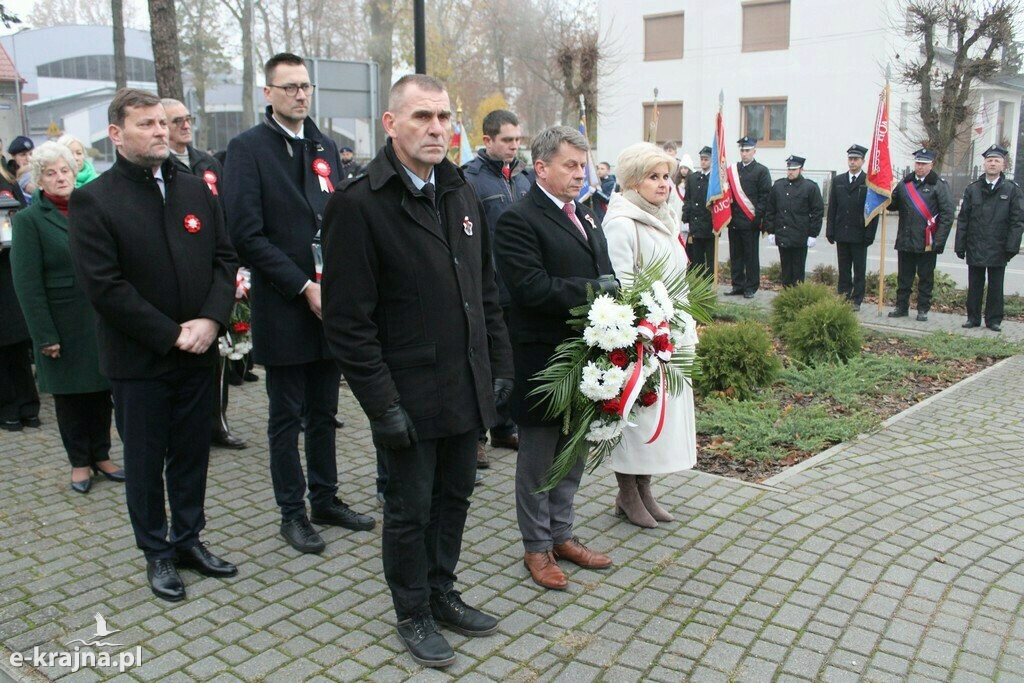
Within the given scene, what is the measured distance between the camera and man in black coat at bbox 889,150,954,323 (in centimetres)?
1167

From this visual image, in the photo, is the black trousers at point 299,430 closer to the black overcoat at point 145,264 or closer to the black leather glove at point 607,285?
the black overcoat at point 145,264

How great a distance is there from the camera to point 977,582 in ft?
14.6

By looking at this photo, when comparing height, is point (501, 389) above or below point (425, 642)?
above

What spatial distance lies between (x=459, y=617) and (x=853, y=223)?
35.3ft

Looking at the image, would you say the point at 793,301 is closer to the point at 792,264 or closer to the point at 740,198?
the point at 792,264

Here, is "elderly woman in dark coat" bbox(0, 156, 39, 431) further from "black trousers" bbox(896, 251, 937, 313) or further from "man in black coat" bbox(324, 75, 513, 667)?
"black trousers" bbox(896, 251, 937, 313)

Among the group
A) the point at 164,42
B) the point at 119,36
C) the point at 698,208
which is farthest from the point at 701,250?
the point at 119,36

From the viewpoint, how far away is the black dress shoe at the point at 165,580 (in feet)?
14.0

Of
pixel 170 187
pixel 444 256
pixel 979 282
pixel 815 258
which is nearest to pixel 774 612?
pixel 444 256

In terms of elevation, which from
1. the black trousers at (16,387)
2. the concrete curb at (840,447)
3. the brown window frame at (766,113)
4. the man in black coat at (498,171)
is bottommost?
the concrete curb at (840,447)

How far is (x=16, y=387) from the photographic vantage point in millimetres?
7398

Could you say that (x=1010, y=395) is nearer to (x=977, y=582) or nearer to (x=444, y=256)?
(x=977, y=582)

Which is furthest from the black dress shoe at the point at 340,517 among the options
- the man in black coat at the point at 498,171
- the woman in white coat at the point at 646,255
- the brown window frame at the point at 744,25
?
the brown window frame at the point at 744,25

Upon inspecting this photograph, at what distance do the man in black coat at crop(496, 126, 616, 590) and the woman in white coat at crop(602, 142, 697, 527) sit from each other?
25cm
